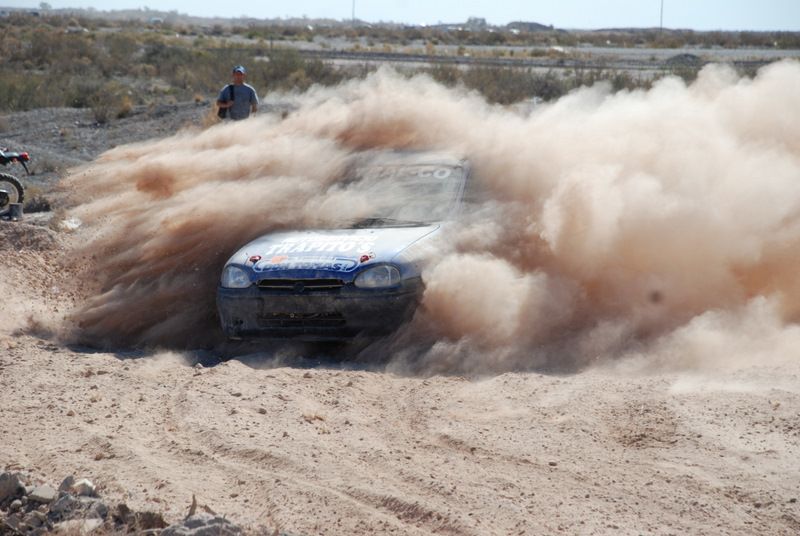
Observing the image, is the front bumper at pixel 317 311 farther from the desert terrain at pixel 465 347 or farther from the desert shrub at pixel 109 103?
the desert shrub at pixel 109 103

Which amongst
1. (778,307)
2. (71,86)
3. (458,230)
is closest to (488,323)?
(458,230)

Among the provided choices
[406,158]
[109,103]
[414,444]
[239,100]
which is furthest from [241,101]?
[109,103]

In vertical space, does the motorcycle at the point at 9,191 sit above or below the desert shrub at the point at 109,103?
below

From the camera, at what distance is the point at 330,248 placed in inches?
335

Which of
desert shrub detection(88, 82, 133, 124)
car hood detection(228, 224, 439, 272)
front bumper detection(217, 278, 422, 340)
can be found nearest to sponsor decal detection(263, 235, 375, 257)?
car hood detection(228, 224, 439, 272)

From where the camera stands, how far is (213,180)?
412 inches

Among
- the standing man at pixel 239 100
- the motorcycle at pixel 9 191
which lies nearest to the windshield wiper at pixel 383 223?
the standing man at pixel 239 100

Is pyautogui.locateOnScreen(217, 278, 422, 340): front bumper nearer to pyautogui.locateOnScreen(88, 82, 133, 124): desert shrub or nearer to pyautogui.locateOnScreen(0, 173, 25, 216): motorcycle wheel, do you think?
pyautogui.locateOnScreen(0, 173, 25, 216): motorcycle wheel

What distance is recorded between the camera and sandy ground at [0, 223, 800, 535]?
4.91 m

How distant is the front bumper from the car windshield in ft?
3.20

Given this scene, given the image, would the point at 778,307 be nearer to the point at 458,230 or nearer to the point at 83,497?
the point at 458,230

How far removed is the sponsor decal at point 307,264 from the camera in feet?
26.8

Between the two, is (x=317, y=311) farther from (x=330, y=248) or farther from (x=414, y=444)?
(x=414, y=444)

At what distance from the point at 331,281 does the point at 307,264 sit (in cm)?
26
